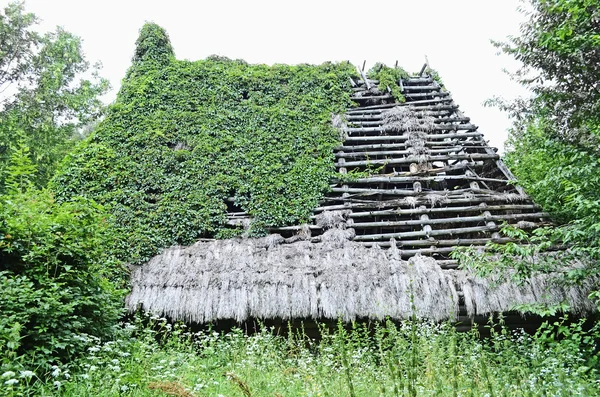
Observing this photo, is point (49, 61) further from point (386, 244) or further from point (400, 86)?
point (386, 244)

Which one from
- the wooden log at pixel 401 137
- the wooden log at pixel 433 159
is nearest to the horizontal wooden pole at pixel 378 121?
the wooden log at pixel 401 137

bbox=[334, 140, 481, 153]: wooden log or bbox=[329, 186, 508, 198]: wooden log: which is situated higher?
bbox=[334, 140, 481, 153]: wooden log

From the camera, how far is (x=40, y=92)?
16.3m

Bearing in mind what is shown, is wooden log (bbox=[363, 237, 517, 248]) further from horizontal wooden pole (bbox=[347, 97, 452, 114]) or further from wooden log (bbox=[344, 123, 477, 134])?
horizontal wooden pole (bbox=[347, 97, 452, 114])

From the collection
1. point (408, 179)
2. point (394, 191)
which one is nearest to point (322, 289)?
point (394, 191)

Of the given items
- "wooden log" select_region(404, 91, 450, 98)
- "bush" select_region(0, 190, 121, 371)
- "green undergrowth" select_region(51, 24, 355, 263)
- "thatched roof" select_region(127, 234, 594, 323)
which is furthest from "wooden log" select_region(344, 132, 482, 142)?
"bush" select_region(0, 190, 121, 371)

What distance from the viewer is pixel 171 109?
412 inches

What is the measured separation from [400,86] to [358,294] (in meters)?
6.73

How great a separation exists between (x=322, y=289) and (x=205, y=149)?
4370 mm

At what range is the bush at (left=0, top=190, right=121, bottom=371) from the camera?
4473 millimetres

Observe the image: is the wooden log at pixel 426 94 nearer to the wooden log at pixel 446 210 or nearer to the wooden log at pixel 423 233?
the wooden log at pixel 446 210

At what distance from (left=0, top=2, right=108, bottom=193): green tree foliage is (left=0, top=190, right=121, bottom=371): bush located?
431 inches

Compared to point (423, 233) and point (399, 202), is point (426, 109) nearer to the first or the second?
point (399, 202)

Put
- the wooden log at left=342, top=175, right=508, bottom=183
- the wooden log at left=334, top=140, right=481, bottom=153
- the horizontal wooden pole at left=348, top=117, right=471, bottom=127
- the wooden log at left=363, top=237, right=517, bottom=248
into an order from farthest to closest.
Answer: the horizontal wooden pole at left=348, top=117, right=471, bottom=127 → the wooden log at left=334, top=140, right=481, bottom=153 → the wooden log at left=342, top=175, right=508, bottom=183 → the wooden log at left=363, top=237, right=517, bottom=248
